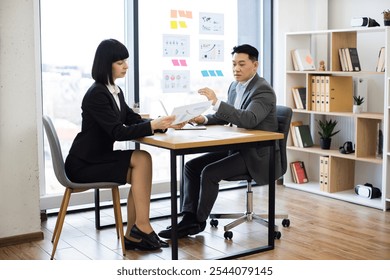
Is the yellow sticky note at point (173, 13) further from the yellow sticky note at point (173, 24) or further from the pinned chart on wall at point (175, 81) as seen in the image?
the pinned chart on wall at point (175, 81)

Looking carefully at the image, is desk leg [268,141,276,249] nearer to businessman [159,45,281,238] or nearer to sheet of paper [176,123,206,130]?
businessman [159,45,281,238]

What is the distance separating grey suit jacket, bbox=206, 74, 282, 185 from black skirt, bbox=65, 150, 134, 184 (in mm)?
744

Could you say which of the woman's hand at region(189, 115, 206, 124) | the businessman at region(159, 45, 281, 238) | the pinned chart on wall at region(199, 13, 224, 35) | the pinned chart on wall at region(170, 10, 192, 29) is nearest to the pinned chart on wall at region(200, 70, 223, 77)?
the pinned chart on wall at region(199, 13, 224, 35)

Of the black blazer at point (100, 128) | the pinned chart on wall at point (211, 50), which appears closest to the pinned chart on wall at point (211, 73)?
the pinned chart on wall at point (211, 50)

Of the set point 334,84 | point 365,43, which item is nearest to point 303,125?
point 334,84

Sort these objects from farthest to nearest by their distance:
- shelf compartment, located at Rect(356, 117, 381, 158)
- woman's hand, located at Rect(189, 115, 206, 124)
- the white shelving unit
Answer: shelf compartment, located at Rect(356, 117, 381, 158), the white shelving unit, woman's hand, located at Rect(189, 115, 206, 124)

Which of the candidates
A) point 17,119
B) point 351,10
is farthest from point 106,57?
point 351,10

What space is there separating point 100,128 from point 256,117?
1.03 m

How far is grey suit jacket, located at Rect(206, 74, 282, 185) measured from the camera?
397cm

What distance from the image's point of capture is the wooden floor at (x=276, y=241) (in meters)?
3.82

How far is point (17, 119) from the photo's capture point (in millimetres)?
4027

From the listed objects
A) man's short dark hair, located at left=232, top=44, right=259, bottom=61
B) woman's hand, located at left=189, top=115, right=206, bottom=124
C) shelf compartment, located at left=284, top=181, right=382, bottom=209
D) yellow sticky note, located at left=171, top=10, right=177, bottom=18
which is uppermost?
yellow sticky note, located at left=171, top=10, right=177, bottom=18

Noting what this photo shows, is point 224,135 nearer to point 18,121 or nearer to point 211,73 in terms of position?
point 18,121

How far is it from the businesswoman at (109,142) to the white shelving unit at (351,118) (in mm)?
2126
